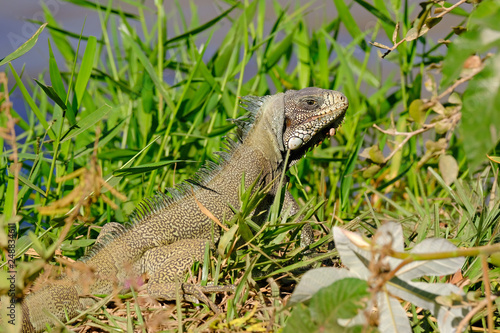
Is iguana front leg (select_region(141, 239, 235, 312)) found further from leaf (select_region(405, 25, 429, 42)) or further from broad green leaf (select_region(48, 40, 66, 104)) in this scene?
leaf (select_region(405, 25, 429, 42))

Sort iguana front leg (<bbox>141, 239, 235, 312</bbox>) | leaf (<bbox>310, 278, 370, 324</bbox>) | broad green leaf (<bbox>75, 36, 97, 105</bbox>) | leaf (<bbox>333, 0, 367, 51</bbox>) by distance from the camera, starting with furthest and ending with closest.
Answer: leaf (<bbox>333, 0, 367, 51</bbox>) → broad green leaf (<bbox>75, 36, 97, 105</bbox>) → iguana front leg (<bbox>141, 239, 235, 312</bbox>) → leaf (<bbox>310, 278, 370, 324</bbox>)

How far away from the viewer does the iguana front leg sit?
8.35 feet

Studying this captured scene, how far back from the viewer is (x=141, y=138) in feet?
14.8

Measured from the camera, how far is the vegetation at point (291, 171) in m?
1.62

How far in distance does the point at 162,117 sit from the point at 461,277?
285 centimetres

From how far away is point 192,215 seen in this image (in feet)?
10.7

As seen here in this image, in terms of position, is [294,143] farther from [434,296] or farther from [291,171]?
[434,296]

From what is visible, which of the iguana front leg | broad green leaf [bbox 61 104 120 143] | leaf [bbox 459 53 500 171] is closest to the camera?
leaf [bbox 459 53 500 171]

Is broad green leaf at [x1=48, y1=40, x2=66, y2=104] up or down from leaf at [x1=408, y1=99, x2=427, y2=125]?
up

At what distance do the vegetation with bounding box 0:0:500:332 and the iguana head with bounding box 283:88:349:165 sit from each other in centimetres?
28

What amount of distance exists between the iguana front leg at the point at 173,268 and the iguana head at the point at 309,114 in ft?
3.34

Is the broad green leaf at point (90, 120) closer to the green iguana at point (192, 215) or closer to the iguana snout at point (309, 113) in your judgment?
the green iguana at point (192, 215)

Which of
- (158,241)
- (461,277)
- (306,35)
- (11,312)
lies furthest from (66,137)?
(306,35)

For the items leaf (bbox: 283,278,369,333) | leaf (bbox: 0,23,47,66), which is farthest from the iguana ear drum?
leaf (bbox: 283,278,369,333)
